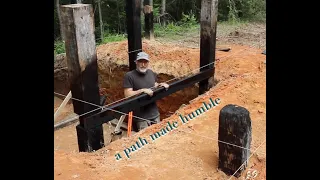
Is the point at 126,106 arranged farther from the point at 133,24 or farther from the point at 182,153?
the point at 133,24

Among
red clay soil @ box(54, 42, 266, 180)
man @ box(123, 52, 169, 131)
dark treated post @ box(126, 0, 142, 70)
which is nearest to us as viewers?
red clay soil @ box(54, 42, 266, 180)

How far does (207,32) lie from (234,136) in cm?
346

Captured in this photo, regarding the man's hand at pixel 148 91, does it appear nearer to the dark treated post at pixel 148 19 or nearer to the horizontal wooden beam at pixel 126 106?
the horizontal wooden beam at pixel 126 106

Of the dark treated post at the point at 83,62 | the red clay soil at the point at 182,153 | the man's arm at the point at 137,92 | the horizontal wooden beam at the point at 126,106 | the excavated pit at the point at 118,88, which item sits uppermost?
the dark treated post at the point at 83,62

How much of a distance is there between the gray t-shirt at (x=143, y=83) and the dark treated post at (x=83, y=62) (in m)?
0.89

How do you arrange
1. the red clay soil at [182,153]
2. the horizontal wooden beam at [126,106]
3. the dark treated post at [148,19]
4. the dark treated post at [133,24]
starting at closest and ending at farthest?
the red clay soil at [182,153] < the horizontal wooden beam at [126,106] < the dark treated post at [133,24] < the dark treated post at [148,19]

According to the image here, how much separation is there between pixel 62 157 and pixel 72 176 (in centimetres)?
48

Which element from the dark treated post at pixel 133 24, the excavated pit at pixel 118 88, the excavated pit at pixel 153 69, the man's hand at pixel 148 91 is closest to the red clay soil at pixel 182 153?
the man's hand at pixel 148 91

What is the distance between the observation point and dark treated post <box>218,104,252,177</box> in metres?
3.25

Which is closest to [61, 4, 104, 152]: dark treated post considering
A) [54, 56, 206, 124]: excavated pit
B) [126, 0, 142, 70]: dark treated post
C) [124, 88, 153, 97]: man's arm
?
[124, 88, 153, 97]: man's arm

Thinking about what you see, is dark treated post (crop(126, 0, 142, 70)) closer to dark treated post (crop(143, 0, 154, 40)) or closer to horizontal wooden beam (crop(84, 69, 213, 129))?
horizontal wooden beam (crop(84, 69, 213, 129))

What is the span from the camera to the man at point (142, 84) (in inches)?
199
